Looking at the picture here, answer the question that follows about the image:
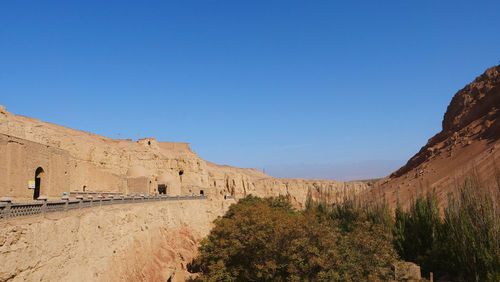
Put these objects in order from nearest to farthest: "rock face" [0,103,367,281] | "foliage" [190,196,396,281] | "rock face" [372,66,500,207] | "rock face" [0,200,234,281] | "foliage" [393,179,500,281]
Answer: "rock face" [0,200,234,281]
"rock face" [0,103,367,281]
"foliage" [190,196,396,281]
"foliage" [393,179,500,281]
"rock face" [372,66,500,207]

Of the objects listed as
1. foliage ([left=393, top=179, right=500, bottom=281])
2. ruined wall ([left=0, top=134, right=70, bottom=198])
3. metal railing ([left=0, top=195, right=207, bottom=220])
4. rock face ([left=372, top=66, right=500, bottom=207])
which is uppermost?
rock face ([left=372, top=66, right=500, bottom=207])

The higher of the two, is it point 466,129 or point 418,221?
point 466,129

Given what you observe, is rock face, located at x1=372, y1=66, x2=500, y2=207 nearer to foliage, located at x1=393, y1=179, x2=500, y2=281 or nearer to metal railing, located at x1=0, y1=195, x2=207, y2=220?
foliage, located at x1=393, y1=179, x2=500, y2=281

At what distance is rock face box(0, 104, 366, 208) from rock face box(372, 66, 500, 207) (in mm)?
23302

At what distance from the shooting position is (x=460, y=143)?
168ft

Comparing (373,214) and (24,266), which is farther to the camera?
(373,214)

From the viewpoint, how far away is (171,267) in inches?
811

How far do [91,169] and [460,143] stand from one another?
151 feet

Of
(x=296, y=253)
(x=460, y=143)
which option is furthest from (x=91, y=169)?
(x=460, y=143)

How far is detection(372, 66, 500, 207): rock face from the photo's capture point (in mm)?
43594

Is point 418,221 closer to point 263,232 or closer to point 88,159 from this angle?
point 263,232

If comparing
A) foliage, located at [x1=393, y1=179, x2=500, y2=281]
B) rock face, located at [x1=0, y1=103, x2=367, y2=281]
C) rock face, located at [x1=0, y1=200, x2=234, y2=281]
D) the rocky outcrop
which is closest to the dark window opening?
rock face, located at [x1=0, y1=103, x2=367, y2=281]

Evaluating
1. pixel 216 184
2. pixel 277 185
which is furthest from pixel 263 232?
pixel 277 185

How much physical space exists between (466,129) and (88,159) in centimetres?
4896
